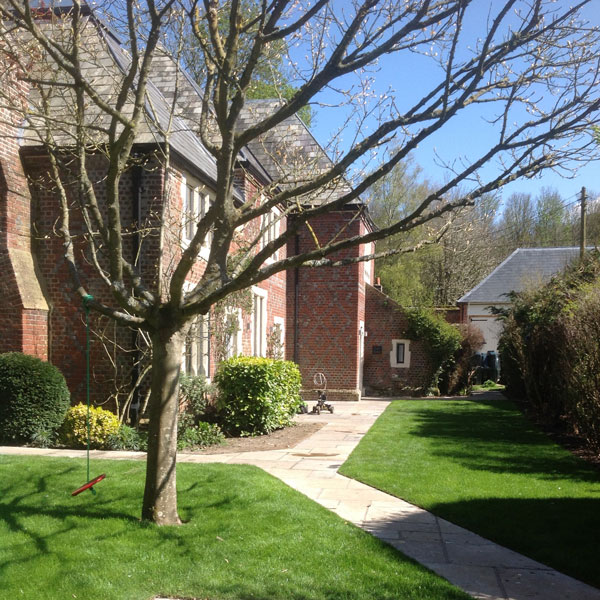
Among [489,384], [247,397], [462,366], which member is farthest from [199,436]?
[489,384]

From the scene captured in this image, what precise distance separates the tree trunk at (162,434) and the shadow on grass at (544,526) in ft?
8.93

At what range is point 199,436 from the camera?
10094 mm

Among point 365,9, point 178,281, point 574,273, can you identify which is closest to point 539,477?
point 178,281

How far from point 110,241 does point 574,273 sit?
12.2m

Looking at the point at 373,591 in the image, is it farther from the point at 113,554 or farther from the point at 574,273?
the point at 574,273

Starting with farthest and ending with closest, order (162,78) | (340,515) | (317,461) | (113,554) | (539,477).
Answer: (162,78) → (317,461) → (539,477) → (340,515) → (113,554)

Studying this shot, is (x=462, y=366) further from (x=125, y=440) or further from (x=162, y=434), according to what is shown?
(x=162, y=434)

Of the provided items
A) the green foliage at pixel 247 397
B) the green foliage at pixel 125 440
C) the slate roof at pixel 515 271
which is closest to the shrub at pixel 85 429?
the green foliage at pixel 125 440

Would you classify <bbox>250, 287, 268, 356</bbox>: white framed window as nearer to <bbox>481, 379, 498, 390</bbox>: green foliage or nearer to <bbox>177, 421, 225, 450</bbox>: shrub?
<bbox>177, 421, 225, 450</bbox>: shrub

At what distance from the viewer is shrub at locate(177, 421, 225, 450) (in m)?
9.81

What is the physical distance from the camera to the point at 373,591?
4.18 meters

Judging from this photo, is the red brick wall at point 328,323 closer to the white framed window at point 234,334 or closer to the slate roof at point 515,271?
the white framed window at point 234,334

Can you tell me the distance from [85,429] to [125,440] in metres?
0.64

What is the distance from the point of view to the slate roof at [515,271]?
102 ft
